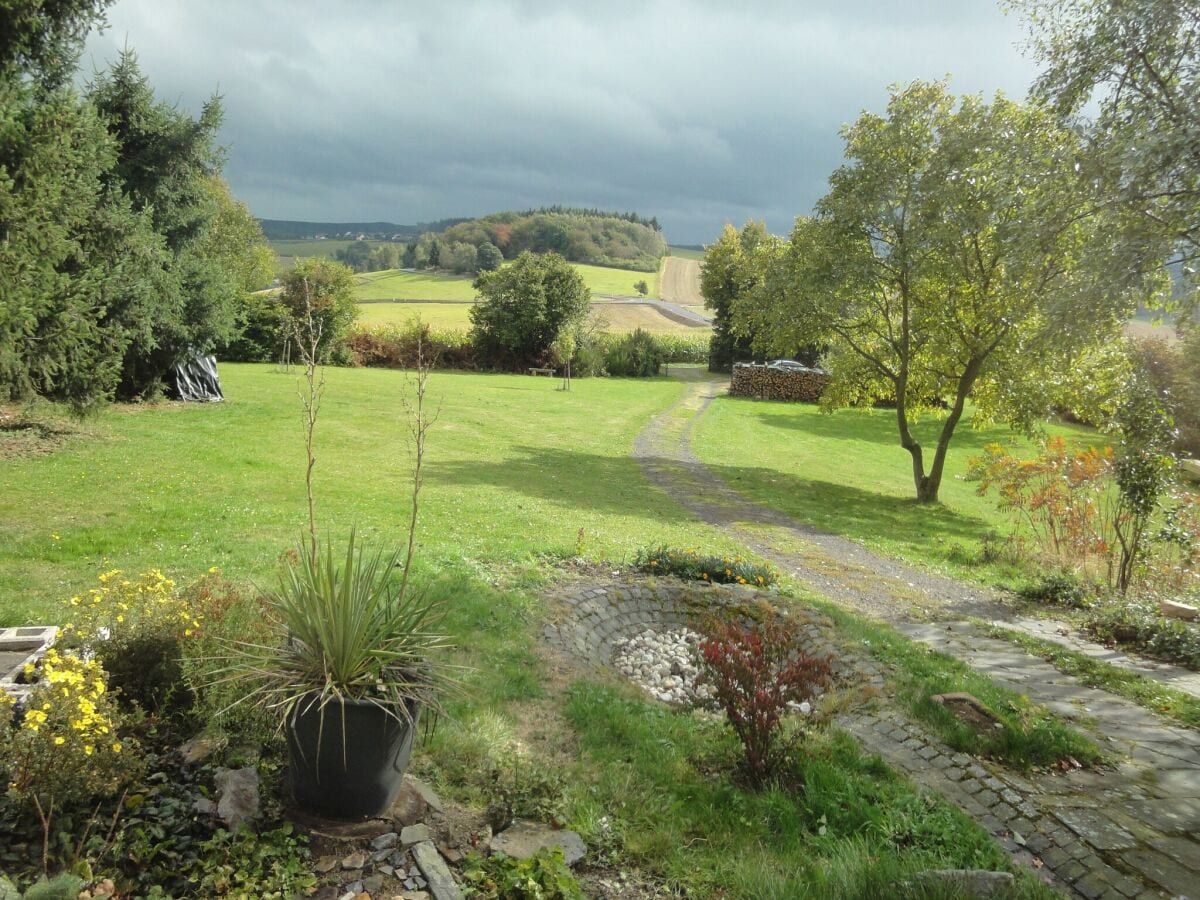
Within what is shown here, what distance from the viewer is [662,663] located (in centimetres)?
773

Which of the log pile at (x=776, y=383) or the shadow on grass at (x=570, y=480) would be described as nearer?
the shadow on grass at (x=570, y=480)

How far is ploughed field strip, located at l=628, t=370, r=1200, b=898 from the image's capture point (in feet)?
14.9

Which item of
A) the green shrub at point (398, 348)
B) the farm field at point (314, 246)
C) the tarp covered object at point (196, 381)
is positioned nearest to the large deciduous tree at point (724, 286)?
the green shrub at point (398, 348)

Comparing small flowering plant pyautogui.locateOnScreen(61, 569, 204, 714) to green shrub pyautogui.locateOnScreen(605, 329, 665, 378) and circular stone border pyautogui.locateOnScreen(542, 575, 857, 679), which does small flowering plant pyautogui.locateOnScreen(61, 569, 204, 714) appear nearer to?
circular stone border pyautogui.locateOnScreen(542, 575, 857, 679)

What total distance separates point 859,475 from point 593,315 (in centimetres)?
4140

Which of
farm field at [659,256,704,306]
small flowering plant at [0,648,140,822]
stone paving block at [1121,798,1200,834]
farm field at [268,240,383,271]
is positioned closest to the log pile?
stone paving block at [1121,798,1200,834]

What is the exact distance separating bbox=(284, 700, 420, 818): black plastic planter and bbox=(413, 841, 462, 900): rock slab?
1.23 feet

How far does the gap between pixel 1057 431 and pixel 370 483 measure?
111 feet

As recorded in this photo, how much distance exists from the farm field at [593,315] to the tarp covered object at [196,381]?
36.1 m

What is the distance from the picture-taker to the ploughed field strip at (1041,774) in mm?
4555

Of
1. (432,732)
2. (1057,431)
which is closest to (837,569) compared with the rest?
(432,732)

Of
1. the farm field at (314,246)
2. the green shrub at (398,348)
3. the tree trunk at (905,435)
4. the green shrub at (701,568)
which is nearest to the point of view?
the green shrub at (701,568)

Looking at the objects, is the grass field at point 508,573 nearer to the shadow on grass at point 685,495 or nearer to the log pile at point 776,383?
the shadow on grass at point 685,495

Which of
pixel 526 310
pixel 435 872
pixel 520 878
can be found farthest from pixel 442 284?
pixel 520 878
